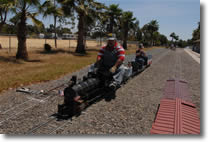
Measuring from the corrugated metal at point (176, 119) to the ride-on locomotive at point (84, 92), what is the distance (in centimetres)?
196

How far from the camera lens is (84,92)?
5.53 meters

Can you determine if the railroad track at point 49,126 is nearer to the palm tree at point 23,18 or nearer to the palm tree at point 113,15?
the palm tree at point 23,18

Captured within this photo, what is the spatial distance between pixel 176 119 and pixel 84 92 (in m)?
2.62

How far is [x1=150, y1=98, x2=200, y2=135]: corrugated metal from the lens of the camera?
14.5ft

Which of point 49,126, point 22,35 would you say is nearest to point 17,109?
point 49,126

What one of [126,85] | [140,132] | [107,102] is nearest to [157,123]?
[140,132]

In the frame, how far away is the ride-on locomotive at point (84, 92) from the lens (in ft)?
16.8

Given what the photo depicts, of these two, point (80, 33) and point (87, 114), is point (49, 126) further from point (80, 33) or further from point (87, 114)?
point (80, 33)

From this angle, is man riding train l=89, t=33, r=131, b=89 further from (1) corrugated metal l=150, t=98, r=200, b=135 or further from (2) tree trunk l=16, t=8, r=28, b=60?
(2) tree trunk l=16, t=8, r=28, b=60

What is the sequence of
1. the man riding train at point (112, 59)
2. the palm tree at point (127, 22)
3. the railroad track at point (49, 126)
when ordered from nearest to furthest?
1. the railroad track at point (49, 126)
2. the man riding train at point (112, 59)
3. the palm tree at point (127, 22)

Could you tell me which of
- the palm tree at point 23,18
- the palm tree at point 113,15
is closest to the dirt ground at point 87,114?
the palm tree at point 23,18

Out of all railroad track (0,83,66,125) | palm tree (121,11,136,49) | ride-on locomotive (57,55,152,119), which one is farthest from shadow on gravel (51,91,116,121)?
palm tree (121,11,136,49)

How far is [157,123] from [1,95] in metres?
5.60

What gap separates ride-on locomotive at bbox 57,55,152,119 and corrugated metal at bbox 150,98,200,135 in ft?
6.43
